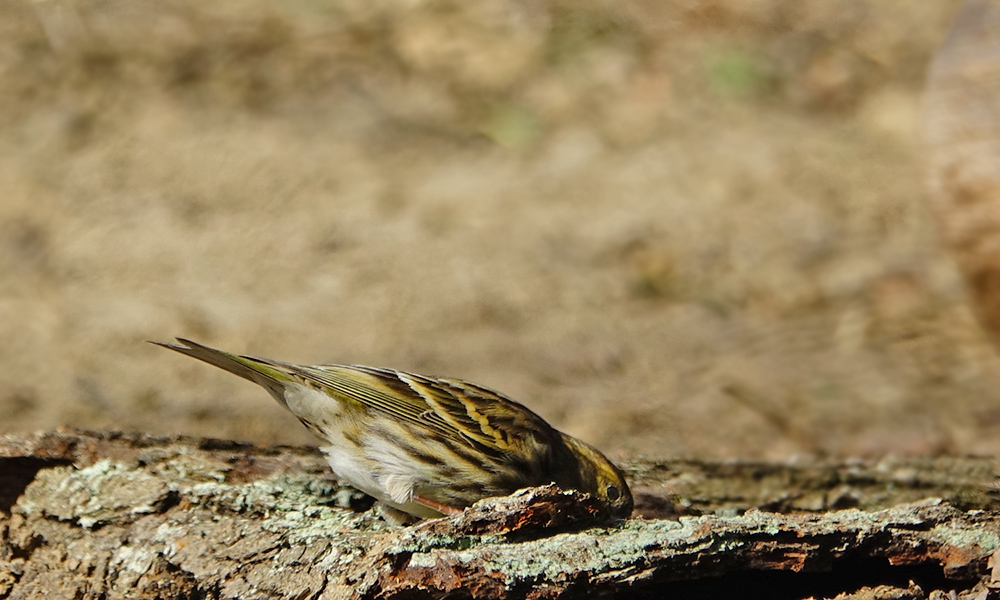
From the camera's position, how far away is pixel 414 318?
17.1 feet

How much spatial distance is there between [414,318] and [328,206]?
97cm

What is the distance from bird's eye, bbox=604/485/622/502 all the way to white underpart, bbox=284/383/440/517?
0.50 metres

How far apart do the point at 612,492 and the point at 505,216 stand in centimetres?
314

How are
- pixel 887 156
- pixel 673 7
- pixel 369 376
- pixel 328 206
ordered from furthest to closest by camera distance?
pixel 673 7, pixel 887 156, pixel 328 206, pixel 369 376

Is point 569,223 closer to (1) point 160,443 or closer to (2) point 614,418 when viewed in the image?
(2) point 614,418

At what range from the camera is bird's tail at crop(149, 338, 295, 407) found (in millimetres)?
2656

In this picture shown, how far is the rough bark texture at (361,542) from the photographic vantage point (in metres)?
2.20

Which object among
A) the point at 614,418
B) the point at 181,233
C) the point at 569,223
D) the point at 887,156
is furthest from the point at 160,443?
the point at 887,156

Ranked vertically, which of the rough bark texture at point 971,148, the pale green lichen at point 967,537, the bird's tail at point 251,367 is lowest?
the pale green lichen at point 967,537

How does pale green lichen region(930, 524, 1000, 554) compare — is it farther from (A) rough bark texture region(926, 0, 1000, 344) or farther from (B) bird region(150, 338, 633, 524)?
(A) rough bark texture region(926, 0, 1000, 344)

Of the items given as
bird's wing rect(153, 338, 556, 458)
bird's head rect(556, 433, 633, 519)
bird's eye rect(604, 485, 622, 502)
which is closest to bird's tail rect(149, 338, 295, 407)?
bird's wing rect(153, 338, 556, 458)

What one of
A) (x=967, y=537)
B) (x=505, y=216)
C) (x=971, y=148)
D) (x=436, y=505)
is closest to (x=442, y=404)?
(x=436, y=505)

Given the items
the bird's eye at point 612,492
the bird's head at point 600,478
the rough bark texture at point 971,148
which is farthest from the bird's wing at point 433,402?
the rough bark texture at point 971,148

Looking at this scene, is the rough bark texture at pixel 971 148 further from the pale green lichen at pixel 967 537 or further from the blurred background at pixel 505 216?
the pale green lichen at pixel 967 537
